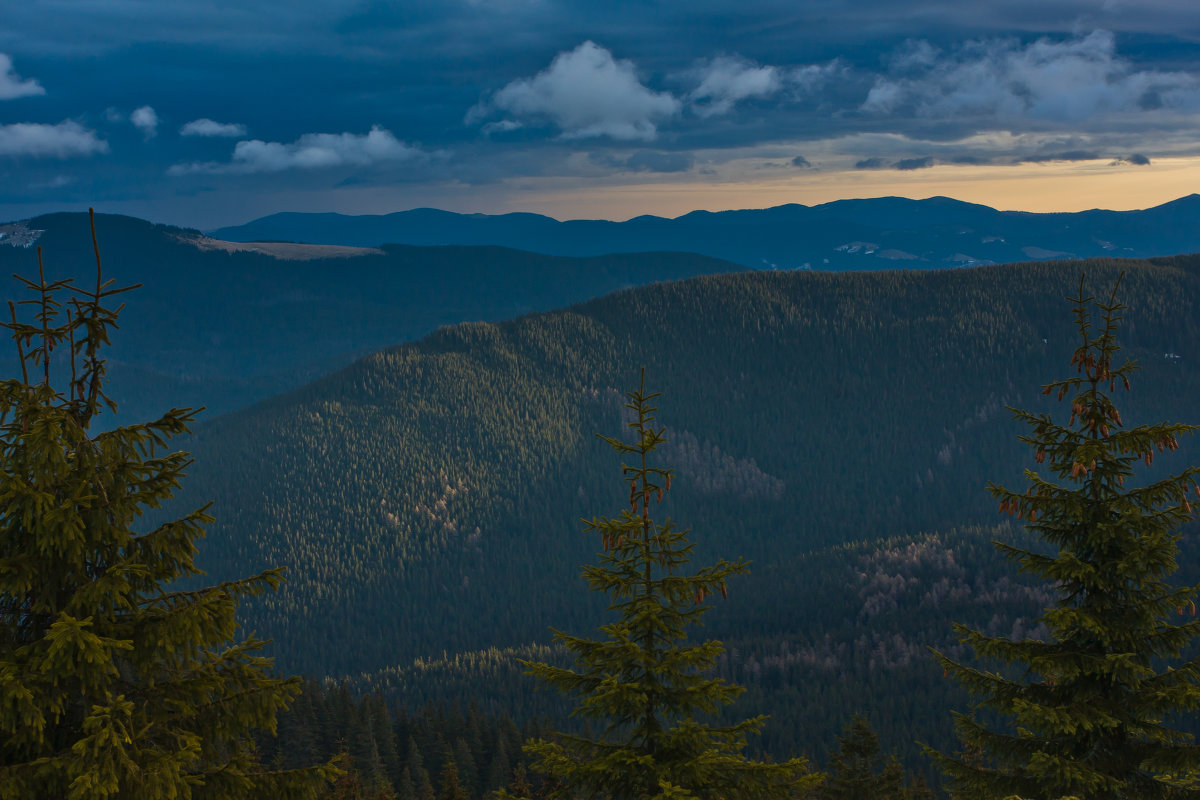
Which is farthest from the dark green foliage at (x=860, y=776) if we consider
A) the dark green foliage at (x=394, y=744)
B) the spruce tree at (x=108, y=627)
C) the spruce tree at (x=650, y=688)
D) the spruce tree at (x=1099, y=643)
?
the dark green foliage at (x=394, y=744)

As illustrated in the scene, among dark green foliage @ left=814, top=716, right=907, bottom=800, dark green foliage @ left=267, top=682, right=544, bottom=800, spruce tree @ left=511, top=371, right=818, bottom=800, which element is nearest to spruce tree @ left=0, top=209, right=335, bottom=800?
spruce tree @ left=511, top=371, right=818, bottom=800

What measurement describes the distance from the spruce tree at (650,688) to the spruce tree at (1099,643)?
4922mm

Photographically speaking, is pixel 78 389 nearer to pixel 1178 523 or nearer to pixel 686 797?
pixel 686 797

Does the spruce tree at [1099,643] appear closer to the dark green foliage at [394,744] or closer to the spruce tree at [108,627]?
the spruce tree at [108,627]

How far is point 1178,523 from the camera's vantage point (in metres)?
19.7

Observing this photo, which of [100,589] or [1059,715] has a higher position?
[100,589]

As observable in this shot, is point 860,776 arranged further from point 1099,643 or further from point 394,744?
point 394,744

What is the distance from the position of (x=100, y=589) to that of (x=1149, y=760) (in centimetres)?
1910

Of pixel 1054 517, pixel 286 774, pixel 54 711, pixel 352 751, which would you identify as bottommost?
pixel 352 751

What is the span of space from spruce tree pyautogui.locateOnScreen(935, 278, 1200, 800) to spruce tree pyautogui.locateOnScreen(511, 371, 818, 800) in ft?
16.1

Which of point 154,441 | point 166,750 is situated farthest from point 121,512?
point 166,750

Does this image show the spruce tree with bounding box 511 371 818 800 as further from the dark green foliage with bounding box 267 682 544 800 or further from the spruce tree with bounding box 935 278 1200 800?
the dark green foliage with bounding box 267 682 544 800

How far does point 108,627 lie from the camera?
47.1 feet

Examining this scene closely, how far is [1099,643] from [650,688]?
9299 mm
